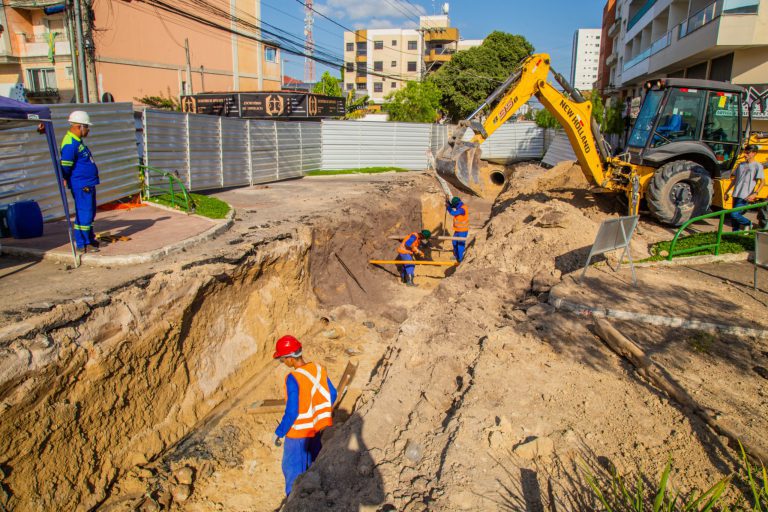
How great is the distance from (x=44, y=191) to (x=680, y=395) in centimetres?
943

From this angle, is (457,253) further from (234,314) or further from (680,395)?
(680,395)

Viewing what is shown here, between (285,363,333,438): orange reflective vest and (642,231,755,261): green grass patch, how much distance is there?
5.76 metres

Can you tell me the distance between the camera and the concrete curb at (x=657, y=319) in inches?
212

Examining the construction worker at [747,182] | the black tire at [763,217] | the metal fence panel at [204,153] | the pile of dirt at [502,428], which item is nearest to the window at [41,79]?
the metal fence panel at [204,153]

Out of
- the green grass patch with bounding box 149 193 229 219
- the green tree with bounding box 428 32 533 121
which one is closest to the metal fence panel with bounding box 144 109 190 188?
the green grass patch with bounding box 149 193 229 219

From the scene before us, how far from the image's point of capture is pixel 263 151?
15.3 m

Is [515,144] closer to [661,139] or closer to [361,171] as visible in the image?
[361,171]

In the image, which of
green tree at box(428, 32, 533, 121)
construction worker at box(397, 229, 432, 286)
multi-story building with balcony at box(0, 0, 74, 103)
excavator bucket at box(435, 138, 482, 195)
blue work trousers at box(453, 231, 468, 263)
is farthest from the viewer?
green tree at box(428, 32, 533, 121)

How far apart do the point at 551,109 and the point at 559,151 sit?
442 inches

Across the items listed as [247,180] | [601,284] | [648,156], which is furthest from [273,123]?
[601,284]

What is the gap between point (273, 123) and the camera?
616 inches

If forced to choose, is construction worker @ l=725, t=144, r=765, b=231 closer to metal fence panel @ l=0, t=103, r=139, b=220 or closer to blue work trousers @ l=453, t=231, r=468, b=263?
blue work trousers @ l=453, t=231, r=468, b=263

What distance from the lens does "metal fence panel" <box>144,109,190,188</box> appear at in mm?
10641

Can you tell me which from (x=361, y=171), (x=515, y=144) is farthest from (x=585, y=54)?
(x=361, y=171)
